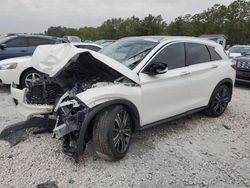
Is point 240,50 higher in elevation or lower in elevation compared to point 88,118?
lower

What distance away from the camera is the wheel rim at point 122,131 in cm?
371

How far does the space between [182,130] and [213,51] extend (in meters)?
1.79

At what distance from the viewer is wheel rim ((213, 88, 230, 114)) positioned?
5.75 metres

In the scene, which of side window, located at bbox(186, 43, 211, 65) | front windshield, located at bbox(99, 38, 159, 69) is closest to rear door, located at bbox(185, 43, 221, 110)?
side window, located at bbox(186, 43, 211, 65)

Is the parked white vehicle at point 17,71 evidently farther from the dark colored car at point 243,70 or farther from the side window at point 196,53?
the dark colored car at point 243,70

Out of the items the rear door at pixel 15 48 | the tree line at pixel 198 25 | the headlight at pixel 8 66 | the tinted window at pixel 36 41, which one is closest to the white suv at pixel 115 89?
the headlight at pixel 8 66

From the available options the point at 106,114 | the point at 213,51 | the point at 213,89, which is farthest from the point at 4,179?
the point at 213,51

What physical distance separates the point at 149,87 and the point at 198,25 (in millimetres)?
47352

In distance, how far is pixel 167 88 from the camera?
14.5 ft

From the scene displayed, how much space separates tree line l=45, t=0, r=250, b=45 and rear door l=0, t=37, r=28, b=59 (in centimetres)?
3251

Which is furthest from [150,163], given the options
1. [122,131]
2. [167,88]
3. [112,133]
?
[167,88]

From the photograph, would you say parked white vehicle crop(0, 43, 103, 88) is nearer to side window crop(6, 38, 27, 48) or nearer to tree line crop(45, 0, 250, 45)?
side window crop(6, 38, 27, 48)

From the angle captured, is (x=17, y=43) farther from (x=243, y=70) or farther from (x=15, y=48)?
(x=243, y=70)

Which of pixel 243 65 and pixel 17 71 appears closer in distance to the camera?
pixel 17 71
